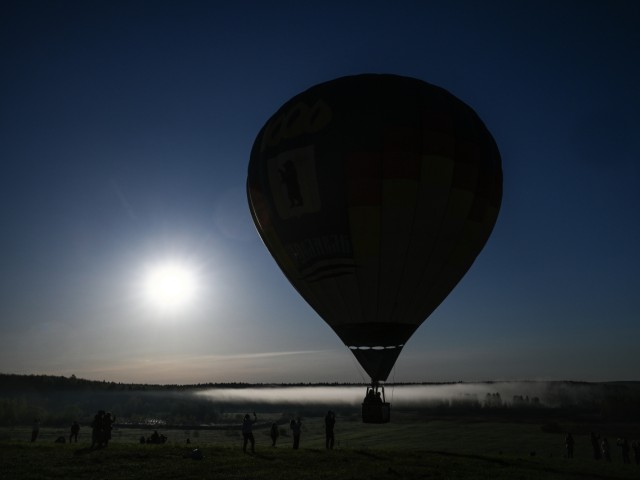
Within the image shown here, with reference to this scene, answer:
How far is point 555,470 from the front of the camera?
72.5ft

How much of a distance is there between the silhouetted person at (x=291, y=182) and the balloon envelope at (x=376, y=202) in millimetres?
52

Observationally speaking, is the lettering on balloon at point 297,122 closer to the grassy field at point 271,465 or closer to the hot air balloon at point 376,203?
the hot air balloon at point 376,203

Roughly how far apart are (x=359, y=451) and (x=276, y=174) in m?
14.2

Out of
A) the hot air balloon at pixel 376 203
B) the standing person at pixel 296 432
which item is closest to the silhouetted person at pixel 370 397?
the hot air balloon at pixel 376 203

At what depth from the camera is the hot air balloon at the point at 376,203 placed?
2591cm

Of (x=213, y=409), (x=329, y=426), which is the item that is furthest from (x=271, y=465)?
(x=213, y=409)

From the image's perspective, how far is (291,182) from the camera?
27.0m

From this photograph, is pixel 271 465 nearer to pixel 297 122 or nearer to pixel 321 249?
pixel 321 249

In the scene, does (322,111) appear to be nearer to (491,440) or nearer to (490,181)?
(490,181)

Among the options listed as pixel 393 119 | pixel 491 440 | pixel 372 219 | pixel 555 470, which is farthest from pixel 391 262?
pixel 491 440

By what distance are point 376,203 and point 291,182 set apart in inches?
179

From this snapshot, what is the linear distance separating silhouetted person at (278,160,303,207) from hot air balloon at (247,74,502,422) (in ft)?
0.17

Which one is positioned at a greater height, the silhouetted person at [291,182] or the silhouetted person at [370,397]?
the silhouetted person at [291,182]

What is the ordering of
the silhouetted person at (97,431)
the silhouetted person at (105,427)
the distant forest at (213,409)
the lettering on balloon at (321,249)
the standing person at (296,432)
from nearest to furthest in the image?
1. the silhouetted person at (97,431)
2. the silhouetted person at (105,427)
3. the standing person at (296,432)
4. the lettering on balloon at (321,249)
5. the distant forest at (213,409)
